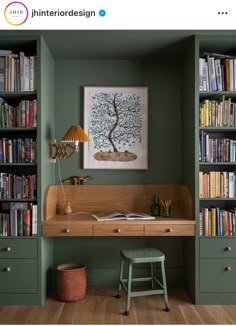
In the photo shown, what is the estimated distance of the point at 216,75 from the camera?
3082 millimetres

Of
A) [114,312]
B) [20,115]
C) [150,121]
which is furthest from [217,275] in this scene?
[20,115]

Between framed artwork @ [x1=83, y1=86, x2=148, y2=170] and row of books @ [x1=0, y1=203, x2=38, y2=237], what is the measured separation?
2.58 feet

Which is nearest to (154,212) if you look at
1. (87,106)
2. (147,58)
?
(87,106)

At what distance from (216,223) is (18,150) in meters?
1.88

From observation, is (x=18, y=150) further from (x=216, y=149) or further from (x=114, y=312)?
(x=216, y=149)

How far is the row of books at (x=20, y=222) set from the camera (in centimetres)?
299

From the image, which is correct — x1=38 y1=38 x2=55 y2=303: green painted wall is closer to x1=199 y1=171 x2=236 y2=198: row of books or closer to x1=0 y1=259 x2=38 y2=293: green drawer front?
x1=0 y1=259 x2=38 y2=293: green drawer front

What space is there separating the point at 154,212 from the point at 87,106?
127 centimetres

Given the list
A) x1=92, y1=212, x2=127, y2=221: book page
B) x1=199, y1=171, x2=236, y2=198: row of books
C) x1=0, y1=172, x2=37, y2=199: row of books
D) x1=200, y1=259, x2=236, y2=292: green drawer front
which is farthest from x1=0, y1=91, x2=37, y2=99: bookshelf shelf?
x1=200, y1=259, x2=236, y2=292: green drawer front

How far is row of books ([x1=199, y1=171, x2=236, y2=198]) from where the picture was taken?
3057 mm

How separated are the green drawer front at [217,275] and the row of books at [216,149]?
90 cm
